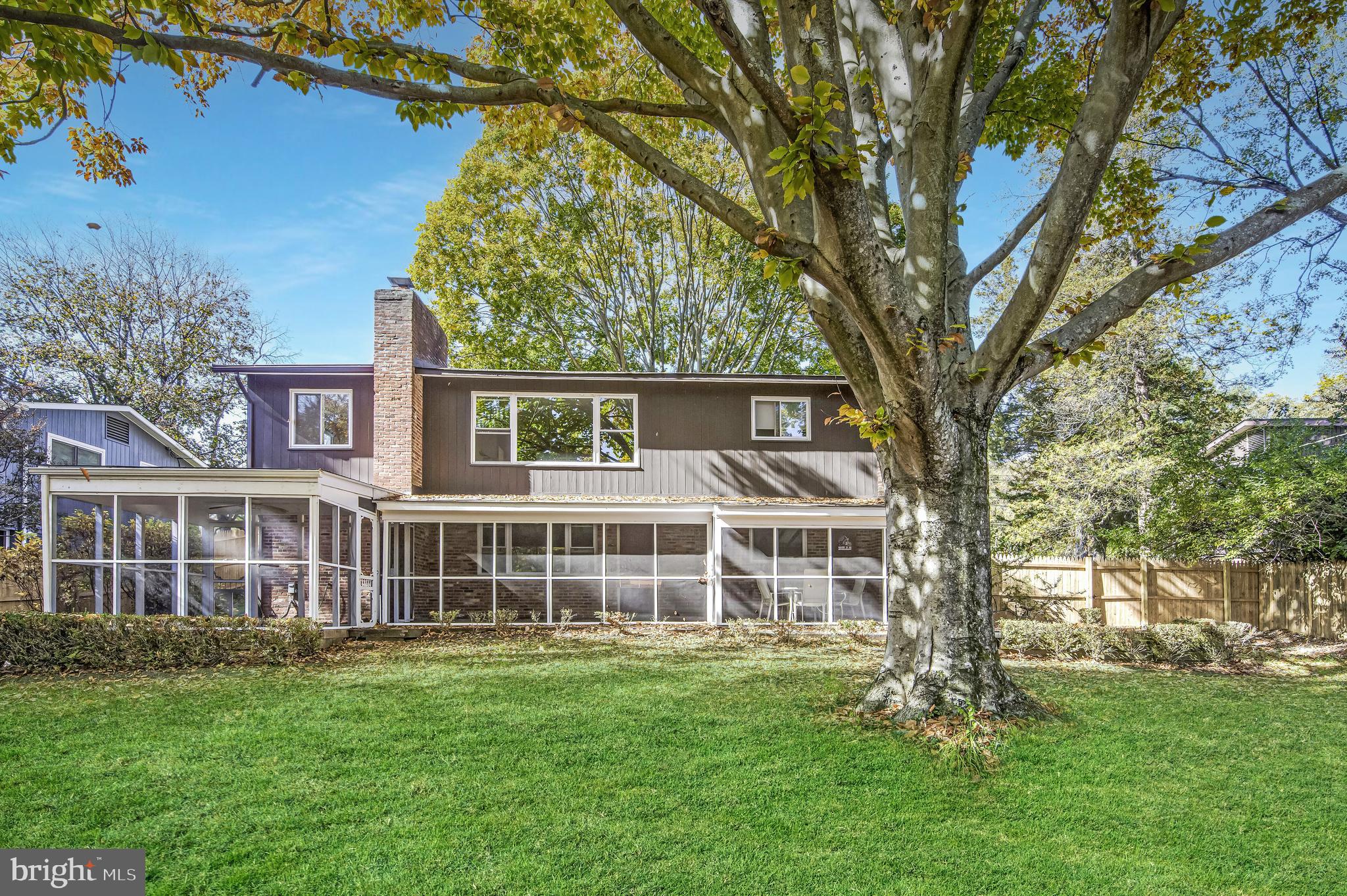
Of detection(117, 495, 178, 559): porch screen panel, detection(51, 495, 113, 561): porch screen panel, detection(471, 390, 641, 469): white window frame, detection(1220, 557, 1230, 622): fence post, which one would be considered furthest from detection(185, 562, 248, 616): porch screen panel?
detection(1220, 557, 1230, 622): fence post

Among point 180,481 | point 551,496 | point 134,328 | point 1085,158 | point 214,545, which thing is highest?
point 134,328

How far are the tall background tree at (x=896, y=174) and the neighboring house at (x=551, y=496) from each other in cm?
700

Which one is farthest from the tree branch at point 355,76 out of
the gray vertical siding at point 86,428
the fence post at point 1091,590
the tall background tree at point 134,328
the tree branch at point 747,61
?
the tall background tree at point 134,328

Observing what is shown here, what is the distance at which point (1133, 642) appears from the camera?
11.3 m

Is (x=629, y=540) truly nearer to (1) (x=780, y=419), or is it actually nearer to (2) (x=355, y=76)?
(1) (x=780, y=419)

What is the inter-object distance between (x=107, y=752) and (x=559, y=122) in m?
6.05

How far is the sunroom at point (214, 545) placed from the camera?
11.1 m

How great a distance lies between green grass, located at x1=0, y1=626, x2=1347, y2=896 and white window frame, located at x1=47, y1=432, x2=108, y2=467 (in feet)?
31.5

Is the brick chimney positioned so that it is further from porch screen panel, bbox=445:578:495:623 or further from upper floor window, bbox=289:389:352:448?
porch screen panel, bbox=445:578:495:623

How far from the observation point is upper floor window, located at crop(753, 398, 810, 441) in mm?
16125

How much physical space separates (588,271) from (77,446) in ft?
43.6

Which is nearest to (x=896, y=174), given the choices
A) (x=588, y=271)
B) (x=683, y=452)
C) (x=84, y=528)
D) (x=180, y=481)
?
(x=683, y=452)

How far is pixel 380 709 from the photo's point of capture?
23.7 ft

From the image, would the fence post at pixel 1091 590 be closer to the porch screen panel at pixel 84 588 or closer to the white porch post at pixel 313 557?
the white porch post at pixel 313 557
